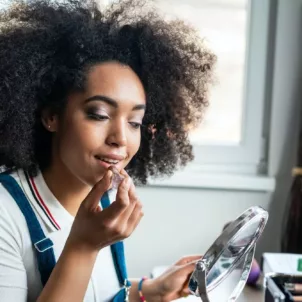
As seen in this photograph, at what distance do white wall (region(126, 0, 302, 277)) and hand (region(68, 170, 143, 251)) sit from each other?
0.78 m

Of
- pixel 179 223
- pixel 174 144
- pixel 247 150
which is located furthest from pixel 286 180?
pixel 174 144

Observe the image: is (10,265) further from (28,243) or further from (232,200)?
(232,200)

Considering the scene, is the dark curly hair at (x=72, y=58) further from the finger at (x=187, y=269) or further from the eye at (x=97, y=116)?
the finger at (x=187, y=269)

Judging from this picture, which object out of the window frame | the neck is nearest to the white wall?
the window frame

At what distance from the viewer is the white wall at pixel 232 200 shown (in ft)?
4.31

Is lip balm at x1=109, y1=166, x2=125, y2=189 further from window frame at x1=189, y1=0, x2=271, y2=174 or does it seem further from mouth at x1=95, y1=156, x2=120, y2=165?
Answer: window frame at x1=189, y1=0, x2=271, y2=174

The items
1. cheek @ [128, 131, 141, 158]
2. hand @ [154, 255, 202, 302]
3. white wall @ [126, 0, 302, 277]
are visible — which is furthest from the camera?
white wall @ [126, 0, 302, 277]

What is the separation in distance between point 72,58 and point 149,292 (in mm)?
379

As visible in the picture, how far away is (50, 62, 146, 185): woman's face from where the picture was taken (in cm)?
63

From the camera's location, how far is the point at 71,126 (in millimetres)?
644

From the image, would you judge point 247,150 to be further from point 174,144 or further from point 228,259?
point 228,259

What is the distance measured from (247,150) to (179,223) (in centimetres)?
26

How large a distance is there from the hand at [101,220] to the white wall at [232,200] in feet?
2.58

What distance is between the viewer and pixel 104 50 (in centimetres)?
66
